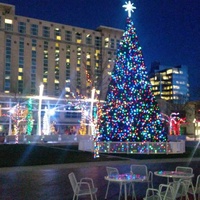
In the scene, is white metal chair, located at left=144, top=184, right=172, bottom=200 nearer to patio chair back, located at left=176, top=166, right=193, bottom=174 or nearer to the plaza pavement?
the plaza pavement

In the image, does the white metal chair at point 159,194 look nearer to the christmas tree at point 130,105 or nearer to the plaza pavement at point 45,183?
the plaza pavement at point 45,183

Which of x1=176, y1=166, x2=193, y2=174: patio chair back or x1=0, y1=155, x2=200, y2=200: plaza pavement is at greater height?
x1=176, y1=166, x2=193, y2=174: patio chair back

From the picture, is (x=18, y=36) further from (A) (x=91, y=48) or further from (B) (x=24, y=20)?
(A) (x=91, y=48)

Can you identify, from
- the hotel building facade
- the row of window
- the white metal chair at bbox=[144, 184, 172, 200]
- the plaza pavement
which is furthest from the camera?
the row of window

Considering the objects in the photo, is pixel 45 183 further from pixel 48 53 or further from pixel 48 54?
pixel 48 53

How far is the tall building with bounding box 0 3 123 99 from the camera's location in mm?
97750

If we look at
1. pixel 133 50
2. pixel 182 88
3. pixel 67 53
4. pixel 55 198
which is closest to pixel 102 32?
pixel 67 53

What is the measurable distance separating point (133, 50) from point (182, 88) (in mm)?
139821

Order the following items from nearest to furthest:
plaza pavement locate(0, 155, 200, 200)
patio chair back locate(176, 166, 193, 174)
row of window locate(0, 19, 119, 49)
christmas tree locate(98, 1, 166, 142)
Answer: patio chair back locate(176, 166, 193, 174)
plaza pavement locate(0, 155, 200, 200)
christmas tree locate(98, 1, 166, 142)
row of window locate(0, 19, 119, 49)

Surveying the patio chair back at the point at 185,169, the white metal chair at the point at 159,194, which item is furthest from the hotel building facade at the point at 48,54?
the white metal chair at the point at 159,194

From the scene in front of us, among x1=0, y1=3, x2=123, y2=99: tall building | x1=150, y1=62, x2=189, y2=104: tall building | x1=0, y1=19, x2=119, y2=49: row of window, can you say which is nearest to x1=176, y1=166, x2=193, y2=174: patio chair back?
x1=0, y1=3, x2=123, y2=99: tall building

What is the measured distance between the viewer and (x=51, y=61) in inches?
4171

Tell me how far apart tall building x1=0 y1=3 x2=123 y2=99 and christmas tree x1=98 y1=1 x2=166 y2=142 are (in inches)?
2605

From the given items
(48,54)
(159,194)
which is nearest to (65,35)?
(48,54)
